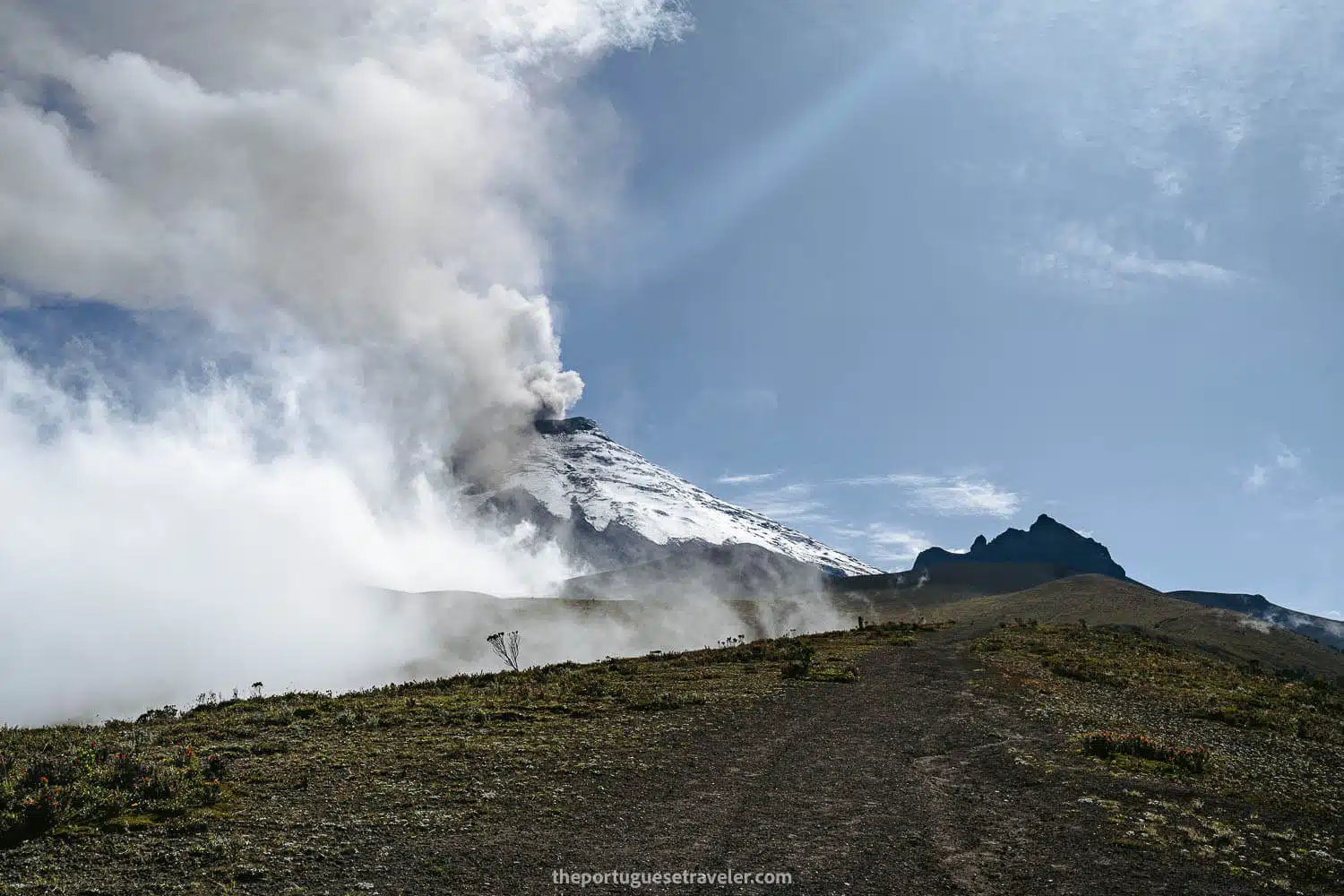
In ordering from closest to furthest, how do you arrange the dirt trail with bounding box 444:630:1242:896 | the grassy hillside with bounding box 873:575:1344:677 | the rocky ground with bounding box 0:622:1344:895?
the dirt trail with bounding box 444:630:1242:896, the rocky ground with bounding box 0:622:1344:895, the grassy hillside with bounding box 873:575:1344:677

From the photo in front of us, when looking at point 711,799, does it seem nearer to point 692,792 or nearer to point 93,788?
point 692,792

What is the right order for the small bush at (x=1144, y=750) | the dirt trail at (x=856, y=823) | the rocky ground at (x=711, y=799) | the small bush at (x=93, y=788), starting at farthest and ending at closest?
the small bush at (x=1144, y=750), the small bush at (x=93, y=788), the rocky ground at (x=711, y=799), the dirt trail at (x=856, y=823)

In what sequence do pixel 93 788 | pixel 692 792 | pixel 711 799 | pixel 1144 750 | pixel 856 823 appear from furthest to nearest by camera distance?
1. pixel 1144 750
2. pixel 692 792
3. pixel 711 799
4. pixel 93 788
5. pixel 856 823

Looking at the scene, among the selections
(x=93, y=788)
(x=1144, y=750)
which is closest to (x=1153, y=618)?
(x=1144, y=750)

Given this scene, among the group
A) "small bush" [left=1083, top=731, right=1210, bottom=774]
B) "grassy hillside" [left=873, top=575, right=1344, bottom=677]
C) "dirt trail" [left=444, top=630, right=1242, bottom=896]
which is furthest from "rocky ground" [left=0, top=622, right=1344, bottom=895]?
"grassy hillside" [left=873, top=575, right=1344, bottom=677]

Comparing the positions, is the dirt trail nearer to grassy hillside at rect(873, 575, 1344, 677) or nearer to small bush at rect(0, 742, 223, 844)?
small bush at rect(0, 742, 223, 844)

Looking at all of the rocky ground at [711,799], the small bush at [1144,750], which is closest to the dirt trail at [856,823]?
the rocky ground at [711,799]

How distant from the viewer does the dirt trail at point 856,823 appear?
1076cm

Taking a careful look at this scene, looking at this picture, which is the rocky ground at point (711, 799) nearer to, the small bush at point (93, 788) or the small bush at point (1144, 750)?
the small bush at point (93, 788)

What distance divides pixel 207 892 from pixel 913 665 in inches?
1439

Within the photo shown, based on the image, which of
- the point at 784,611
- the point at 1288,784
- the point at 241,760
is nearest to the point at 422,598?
the point at 784,611

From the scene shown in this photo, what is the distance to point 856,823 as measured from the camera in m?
13.2

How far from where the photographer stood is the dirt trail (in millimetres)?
10758

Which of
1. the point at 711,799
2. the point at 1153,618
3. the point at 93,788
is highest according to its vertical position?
the point at 93,788
